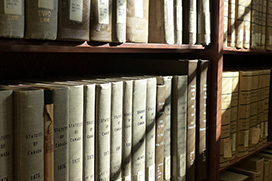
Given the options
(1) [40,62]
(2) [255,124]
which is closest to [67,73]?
(1) [40,62]

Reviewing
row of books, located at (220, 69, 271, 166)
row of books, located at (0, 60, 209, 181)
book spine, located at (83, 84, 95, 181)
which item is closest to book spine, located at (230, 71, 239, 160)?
row of books, located at (220, 69, 271, 166)

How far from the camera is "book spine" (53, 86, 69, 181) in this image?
0.79 m

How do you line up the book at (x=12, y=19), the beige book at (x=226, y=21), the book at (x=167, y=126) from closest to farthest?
the book at (x=12, y=19), the book at (x=167, y=126), the beige book at (x=226, y=21)

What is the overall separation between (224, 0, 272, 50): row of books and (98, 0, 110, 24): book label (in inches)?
26.3

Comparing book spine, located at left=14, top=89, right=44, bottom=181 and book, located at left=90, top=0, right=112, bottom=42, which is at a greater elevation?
book, located at left=90, top=0, right=112, bottom=42

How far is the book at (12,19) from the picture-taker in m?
0.69

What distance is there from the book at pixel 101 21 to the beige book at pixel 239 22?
2.51 ft

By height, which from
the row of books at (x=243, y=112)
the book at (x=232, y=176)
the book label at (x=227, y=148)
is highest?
the row of books at (x=243, y=112)

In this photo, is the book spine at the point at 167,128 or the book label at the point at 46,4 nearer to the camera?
the book label at the point at 46,4

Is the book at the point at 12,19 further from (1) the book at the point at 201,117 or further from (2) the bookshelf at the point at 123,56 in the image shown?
(1) the book at the point at 201,117

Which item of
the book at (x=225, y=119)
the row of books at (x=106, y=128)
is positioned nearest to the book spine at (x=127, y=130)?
the row of books at (x=106, y=128)

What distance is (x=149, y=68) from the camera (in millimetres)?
1302

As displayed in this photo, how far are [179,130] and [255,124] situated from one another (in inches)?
26.1

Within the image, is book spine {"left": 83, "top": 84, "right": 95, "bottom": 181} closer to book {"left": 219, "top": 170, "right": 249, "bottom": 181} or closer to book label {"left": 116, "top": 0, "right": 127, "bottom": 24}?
book label {"left": 116, "top": 0, "right": 127, "bottom": 24}
